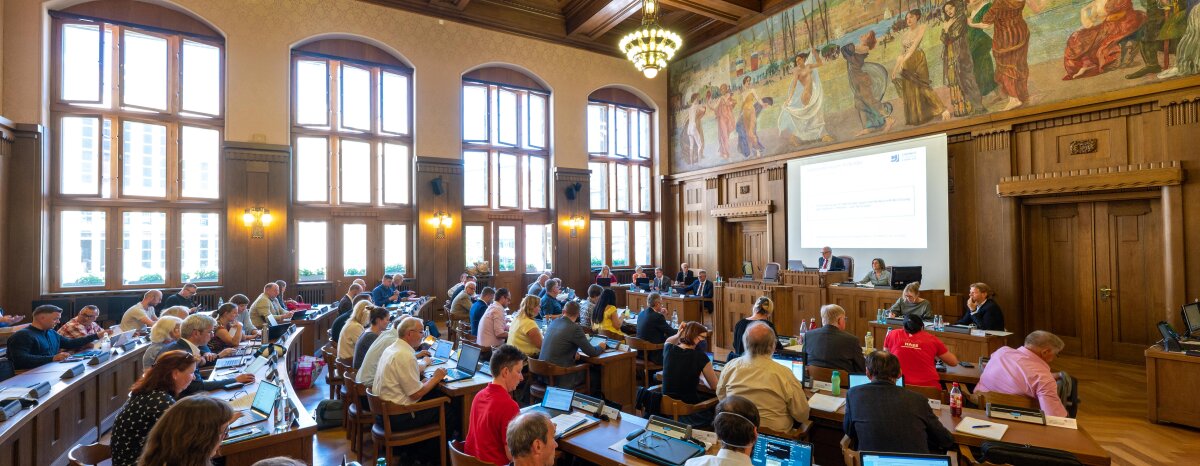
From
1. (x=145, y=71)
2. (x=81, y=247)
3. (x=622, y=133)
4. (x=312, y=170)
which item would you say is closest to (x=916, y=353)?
(x=312, y=170)

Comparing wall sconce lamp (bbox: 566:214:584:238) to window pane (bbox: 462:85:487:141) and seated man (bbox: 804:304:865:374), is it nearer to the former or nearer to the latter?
window pane (bbox: 462:85:487:141)

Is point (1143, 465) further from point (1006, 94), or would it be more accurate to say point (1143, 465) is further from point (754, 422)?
point (1006, 94)

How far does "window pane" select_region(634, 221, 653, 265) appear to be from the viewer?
1547 centimetres

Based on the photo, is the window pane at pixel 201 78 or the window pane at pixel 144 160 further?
the window pane at pixel 201 78

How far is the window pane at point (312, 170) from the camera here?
11.1 m

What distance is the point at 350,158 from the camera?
11.7 metres

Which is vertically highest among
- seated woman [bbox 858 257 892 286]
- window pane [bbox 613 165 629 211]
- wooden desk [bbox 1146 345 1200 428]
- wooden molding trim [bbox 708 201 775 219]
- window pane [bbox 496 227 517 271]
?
window pane [bbox 613 165 629 211]

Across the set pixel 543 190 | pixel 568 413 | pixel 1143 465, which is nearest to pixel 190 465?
pixel 568 413

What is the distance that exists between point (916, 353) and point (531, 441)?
3489 millimetres

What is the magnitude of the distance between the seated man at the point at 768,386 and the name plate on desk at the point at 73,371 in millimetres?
5334

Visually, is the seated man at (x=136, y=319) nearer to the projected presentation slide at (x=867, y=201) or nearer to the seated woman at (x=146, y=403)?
the seated woman at (x=146, y=403)

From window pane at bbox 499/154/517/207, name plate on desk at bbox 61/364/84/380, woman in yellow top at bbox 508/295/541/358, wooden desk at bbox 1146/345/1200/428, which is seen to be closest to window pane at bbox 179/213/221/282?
window pane at bbox 499/154/517/207

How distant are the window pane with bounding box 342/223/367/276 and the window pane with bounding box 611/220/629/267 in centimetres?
647

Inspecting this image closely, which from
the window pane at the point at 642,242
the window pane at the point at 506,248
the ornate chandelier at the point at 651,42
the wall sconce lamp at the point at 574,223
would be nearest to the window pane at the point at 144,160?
the window pane at the point at 506,248
